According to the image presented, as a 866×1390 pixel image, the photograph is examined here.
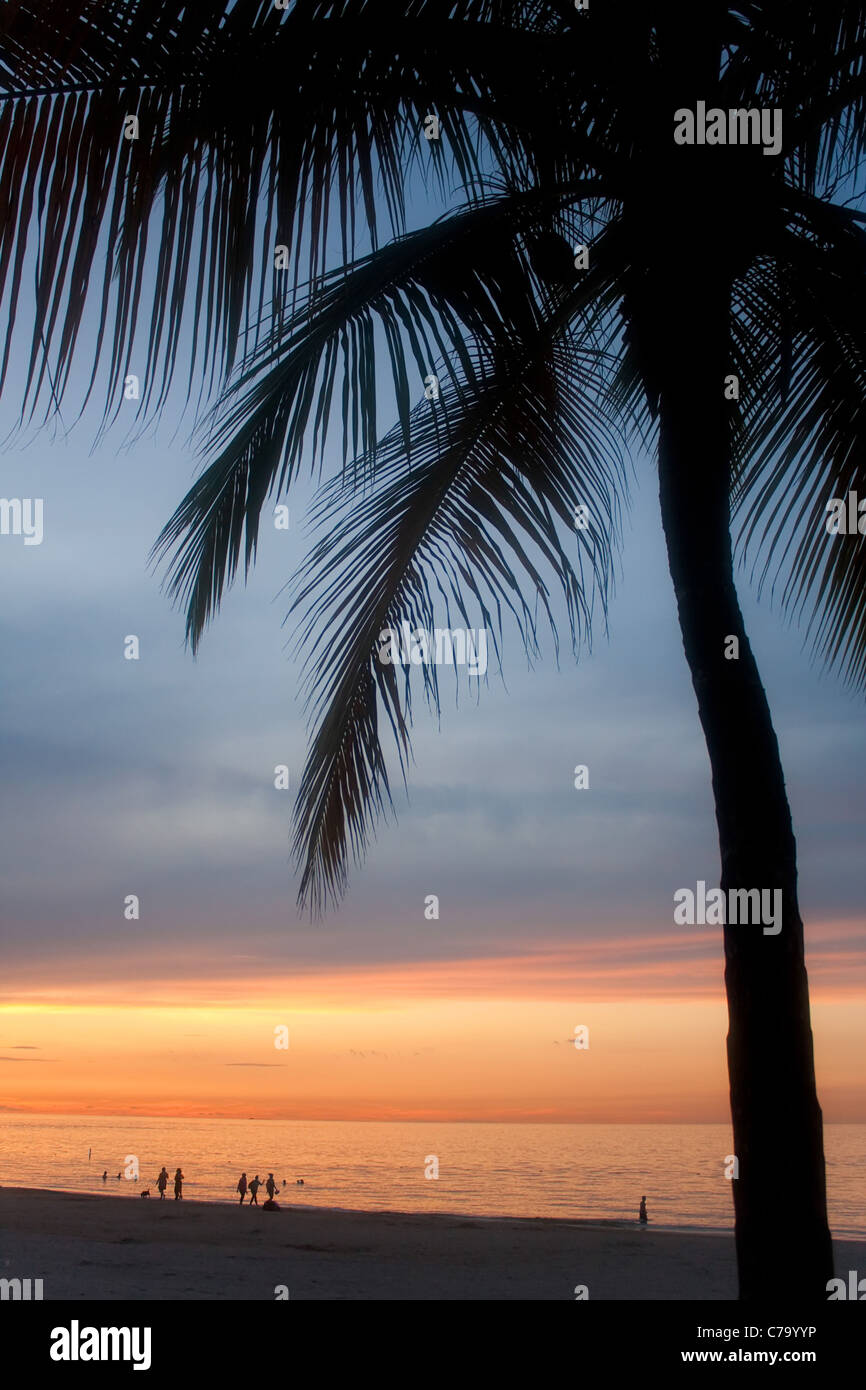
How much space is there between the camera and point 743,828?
3250mm

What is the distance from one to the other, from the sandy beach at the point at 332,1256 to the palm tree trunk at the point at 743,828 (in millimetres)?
9902

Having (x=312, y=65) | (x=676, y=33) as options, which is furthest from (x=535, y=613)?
(x=312, y=65)

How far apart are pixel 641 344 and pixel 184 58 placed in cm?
189

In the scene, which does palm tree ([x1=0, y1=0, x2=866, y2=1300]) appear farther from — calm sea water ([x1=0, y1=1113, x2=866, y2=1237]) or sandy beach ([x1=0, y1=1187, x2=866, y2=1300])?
calm sea water ([x1=0, y1=1113, x2=866, y2=1237])

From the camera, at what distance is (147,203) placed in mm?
Result: 2363

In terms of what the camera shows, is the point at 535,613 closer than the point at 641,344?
No

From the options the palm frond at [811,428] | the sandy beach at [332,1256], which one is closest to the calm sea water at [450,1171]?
the sandy beach at [332,1256]

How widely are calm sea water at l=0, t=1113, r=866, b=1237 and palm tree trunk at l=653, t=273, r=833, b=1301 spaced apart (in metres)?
35.4

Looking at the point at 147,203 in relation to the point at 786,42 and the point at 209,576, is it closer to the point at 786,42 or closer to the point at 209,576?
the point at 209,576

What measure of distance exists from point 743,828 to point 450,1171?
6921 centimetres

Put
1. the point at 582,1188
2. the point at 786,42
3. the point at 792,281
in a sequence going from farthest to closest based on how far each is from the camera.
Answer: the point at 582,1188 → the point at 792,281 → the point at 786,42

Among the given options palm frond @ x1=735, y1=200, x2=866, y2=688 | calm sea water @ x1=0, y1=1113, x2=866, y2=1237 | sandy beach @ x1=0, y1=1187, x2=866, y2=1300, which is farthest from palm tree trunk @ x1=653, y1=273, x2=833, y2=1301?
calm sea water @ x1=0, y1=1113, x2=866, y2=1237

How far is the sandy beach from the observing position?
1393 cm

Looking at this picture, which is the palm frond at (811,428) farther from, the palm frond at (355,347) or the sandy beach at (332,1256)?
the sandy beach at (332,1256)
